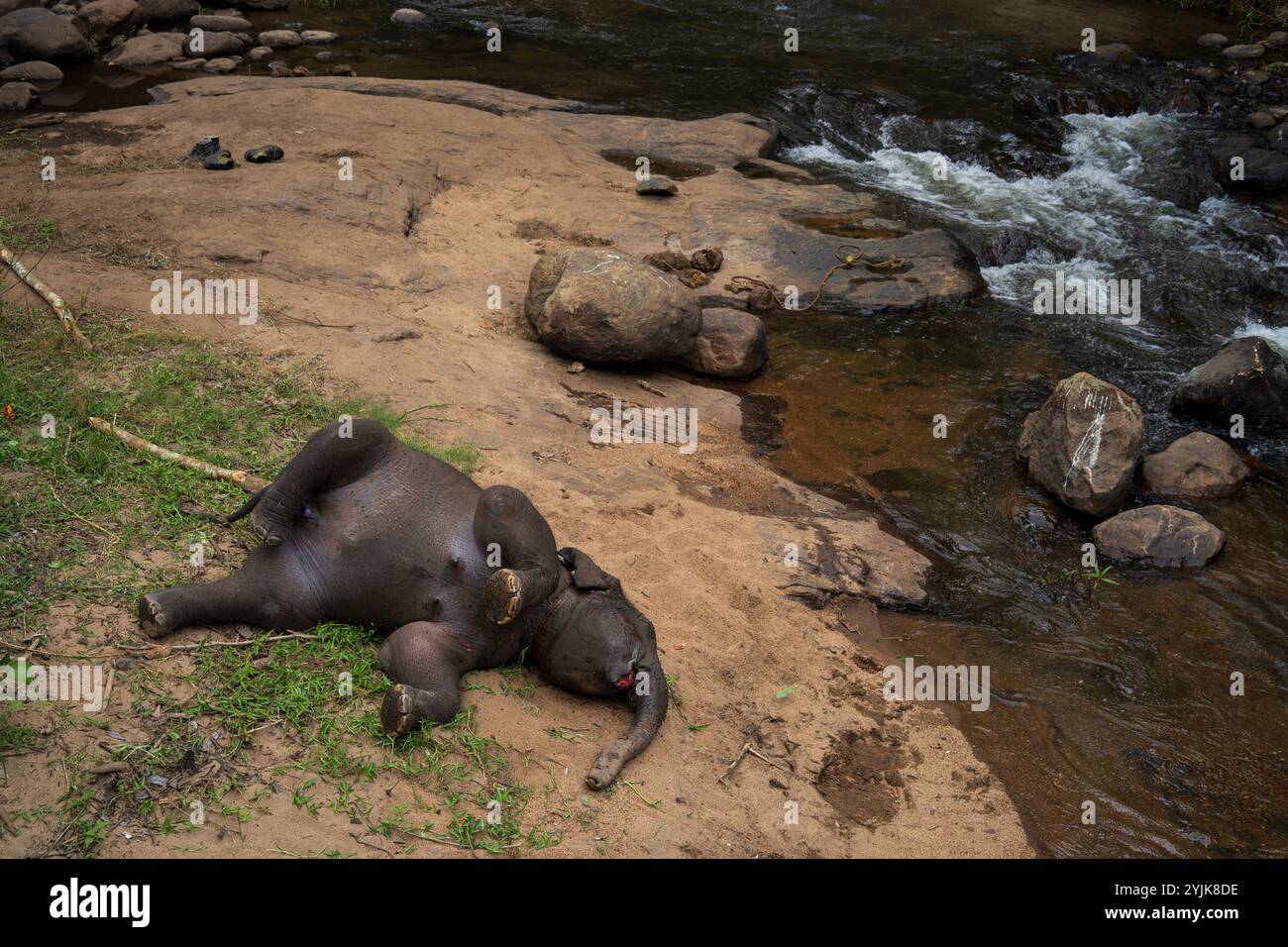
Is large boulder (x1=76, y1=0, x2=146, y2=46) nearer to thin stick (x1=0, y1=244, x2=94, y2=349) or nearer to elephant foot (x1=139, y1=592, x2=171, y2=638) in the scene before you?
thin stick (x1=0, y1=244, x2=94, y2=349)

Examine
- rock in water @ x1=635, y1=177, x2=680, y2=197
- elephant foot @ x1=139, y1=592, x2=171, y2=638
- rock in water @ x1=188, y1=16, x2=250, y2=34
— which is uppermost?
rock in water @ x1=188, y1=16, x2=250, y2=34

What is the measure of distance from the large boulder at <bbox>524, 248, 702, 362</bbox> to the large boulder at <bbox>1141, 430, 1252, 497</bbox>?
3.55 m

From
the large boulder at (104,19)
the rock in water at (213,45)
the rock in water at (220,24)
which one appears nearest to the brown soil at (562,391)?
the rock in water at (213,45)

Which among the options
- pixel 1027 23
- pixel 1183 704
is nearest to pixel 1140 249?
pixel 1183 704

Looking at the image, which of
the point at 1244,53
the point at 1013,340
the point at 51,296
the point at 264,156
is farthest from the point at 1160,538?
the point at 1244,53

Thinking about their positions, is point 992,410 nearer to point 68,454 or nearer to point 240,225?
point 240,225

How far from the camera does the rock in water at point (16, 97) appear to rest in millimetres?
12391

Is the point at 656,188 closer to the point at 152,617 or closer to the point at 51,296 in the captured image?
the point at 51,296

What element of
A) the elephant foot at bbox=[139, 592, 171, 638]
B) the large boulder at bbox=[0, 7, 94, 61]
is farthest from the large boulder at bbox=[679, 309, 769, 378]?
the large boulder at bbox=[0, 7, 94, 61]

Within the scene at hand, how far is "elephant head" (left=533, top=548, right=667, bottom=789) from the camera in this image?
15.4 feet

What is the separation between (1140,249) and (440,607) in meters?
9.63

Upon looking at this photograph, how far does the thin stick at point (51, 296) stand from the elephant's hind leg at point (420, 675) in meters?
2.99

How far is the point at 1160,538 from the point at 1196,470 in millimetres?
1092

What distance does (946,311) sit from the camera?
10297 millimetres
